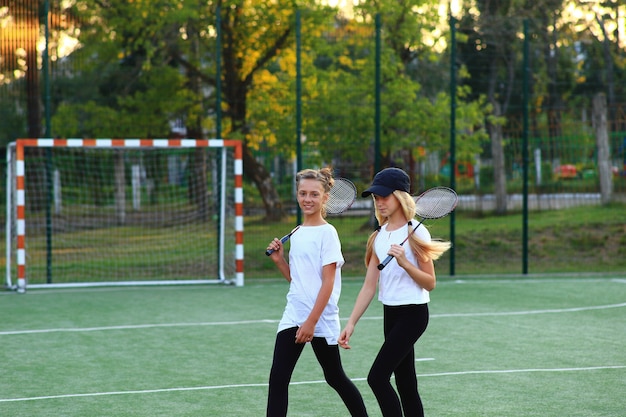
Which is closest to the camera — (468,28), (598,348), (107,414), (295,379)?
(107,414)

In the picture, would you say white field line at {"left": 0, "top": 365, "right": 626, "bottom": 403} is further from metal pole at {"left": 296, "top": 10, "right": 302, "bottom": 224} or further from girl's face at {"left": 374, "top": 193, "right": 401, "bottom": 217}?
metal pole at {"left": 296, "top": 10, "right": 302, "bottom": 224}

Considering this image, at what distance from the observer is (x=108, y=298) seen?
13.1 meters

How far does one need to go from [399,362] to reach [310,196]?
1015 mm

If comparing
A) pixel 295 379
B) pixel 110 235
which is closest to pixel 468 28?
pixel 110 235

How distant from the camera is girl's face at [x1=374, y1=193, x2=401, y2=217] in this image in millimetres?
5352

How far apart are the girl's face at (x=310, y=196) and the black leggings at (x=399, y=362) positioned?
2.27 ft

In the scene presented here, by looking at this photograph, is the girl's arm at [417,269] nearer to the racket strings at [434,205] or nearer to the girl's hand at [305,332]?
the racket strings at [434,205]

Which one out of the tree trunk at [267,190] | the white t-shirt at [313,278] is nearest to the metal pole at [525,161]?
the tree trunk at [267,190]

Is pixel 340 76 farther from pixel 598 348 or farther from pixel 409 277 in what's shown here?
pixel 409 277

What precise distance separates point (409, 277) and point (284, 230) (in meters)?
10.5

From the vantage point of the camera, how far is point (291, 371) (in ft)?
17.0

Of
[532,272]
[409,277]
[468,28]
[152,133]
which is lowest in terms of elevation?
[532,272]

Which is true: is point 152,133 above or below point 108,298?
above

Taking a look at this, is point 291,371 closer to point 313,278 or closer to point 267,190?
point 313,278
